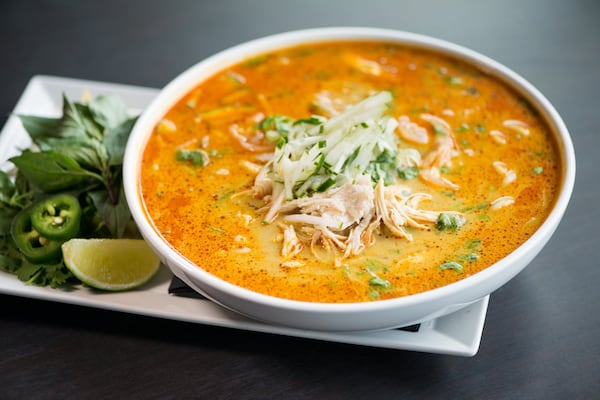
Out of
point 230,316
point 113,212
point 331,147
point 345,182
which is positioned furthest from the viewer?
point 113,212

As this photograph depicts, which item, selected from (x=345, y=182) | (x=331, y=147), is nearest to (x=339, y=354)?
(x=345, y=182)

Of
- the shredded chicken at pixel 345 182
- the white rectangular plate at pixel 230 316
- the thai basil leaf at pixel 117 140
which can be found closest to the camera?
the white rectangular plate at pixel 230 316

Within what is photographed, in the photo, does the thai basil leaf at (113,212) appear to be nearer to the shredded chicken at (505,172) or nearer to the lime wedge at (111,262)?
the lime wedge at (111,262)

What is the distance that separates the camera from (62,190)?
9.97 feet

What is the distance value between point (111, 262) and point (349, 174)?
86 centimetres

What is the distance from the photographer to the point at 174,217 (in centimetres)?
272

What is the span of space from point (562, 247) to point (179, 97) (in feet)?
5.31

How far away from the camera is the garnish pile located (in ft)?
A: 9.19

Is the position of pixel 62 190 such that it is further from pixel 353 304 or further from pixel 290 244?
pixel 353 304

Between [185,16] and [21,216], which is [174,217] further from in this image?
[185,16]

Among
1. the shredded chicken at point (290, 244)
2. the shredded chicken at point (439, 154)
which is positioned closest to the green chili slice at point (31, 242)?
the shredded chicken at point (290, 244)

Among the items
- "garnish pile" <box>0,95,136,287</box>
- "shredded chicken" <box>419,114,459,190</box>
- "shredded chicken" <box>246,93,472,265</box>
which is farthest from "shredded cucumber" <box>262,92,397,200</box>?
"garnish pile" <box>0,95,136,287</box>

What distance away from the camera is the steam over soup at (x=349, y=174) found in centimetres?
249

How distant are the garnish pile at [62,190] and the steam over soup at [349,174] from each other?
0.20 meters
